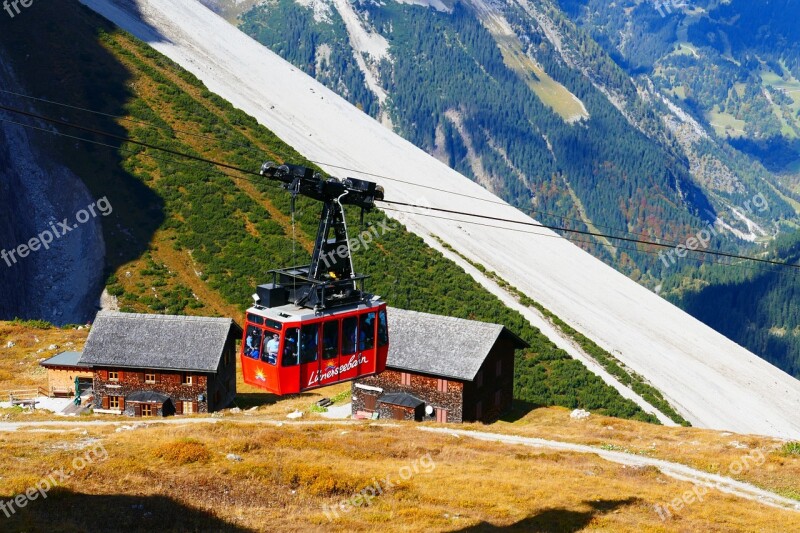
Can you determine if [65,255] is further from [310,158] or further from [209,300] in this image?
[310,158]

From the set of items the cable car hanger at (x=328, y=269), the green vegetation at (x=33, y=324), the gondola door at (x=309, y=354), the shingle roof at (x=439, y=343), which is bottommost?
the green vegetation at (x=33, y=324)

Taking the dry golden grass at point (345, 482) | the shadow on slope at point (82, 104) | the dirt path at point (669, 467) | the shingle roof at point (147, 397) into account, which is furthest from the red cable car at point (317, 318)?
the shadow on slope at point (82, 104)

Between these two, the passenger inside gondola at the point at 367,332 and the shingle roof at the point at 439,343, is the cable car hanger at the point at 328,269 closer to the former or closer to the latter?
the passenger inside gondola at the point at 367,332

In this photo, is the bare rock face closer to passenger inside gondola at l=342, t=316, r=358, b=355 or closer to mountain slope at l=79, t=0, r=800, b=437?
mountain slope at l=79, t=0, r=800, b=437

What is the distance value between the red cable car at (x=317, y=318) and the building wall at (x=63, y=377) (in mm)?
34808

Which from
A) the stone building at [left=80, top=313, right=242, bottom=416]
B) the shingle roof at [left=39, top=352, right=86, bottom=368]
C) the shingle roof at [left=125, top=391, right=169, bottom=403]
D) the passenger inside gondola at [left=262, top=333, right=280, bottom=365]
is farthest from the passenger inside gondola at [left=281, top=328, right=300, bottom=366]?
the shingle roof at [left=39, top=352, right=86, bottom=368]

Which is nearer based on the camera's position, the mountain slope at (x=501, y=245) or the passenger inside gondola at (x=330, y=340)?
the passenger inside gondola at (x=330, y=340)

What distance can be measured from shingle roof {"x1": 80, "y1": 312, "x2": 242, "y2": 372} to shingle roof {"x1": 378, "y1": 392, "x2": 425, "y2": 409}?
12.5 meters

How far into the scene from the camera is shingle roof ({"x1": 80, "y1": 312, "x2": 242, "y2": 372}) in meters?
57.2

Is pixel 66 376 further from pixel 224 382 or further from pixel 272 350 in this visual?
pixel 272 350

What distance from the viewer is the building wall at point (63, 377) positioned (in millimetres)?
58938

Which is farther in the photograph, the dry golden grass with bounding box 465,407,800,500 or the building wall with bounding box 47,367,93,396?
the building wall with bounding box 47,367,93,396

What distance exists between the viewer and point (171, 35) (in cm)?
15475

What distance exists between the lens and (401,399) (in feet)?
190
